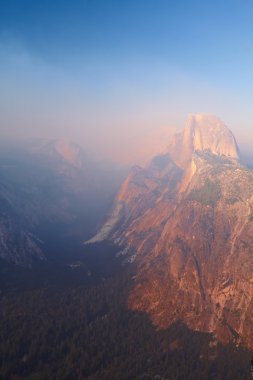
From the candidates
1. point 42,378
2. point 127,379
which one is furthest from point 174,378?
point 42,378

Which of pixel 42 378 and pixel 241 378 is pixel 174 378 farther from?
pixel 42 378

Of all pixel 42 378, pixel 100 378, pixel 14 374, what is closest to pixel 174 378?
pixel 100 378

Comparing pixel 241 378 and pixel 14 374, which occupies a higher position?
pixel 241 378

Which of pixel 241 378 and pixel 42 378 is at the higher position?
pixel 241 378

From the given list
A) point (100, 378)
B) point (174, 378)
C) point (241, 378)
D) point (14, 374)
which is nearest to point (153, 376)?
point (174, 378)

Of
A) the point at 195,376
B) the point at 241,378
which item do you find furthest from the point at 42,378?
the point at 241,378

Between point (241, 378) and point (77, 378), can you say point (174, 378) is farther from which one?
point (77, 378)

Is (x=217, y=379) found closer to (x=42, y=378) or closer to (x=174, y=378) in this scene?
(x=174, y=378)
